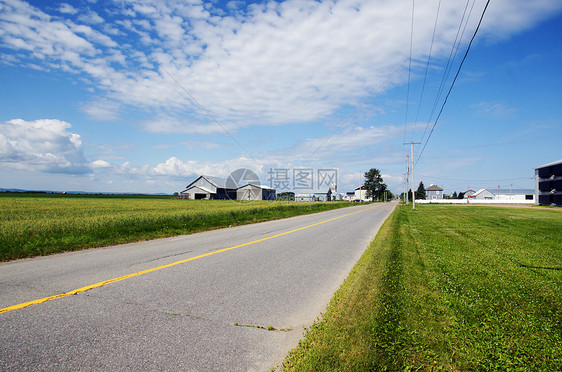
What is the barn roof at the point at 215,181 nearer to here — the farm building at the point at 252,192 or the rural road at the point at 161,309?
the farm building at the point at 252,192

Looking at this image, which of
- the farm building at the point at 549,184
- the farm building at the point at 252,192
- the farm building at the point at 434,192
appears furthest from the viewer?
the farm building at the point at 434,192

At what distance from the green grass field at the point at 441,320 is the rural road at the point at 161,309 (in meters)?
0.53

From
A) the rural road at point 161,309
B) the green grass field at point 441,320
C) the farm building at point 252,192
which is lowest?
the rural road at point 161,309

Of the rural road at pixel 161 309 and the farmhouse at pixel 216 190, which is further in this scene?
the farmhouse at pixel 216 190

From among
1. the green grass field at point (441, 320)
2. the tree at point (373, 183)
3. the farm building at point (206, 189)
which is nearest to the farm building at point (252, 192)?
the farm building at point (206, 189)

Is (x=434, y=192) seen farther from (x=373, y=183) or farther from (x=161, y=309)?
(x=161, y=309)

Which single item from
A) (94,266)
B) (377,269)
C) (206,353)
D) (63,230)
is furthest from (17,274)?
(377,269)

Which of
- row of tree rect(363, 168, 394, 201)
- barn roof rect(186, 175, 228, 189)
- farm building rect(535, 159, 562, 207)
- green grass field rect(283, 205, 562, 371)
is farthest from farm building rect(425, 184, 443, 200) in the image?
green grass field rect(283, 205, 562, 371)

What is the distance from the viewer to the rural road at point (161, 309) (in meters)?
3.02

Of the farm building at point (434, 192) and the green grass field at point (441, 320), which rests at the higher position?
the farm building at point (434, 192)

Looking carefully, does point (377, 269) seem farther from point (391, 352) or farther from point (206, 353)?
point (206, 353)

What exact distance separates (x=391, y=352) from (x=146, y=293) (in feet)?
12.5

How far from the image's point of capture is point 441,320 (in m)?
3.87

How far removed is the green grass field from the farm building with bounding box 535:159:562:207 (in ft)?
193
